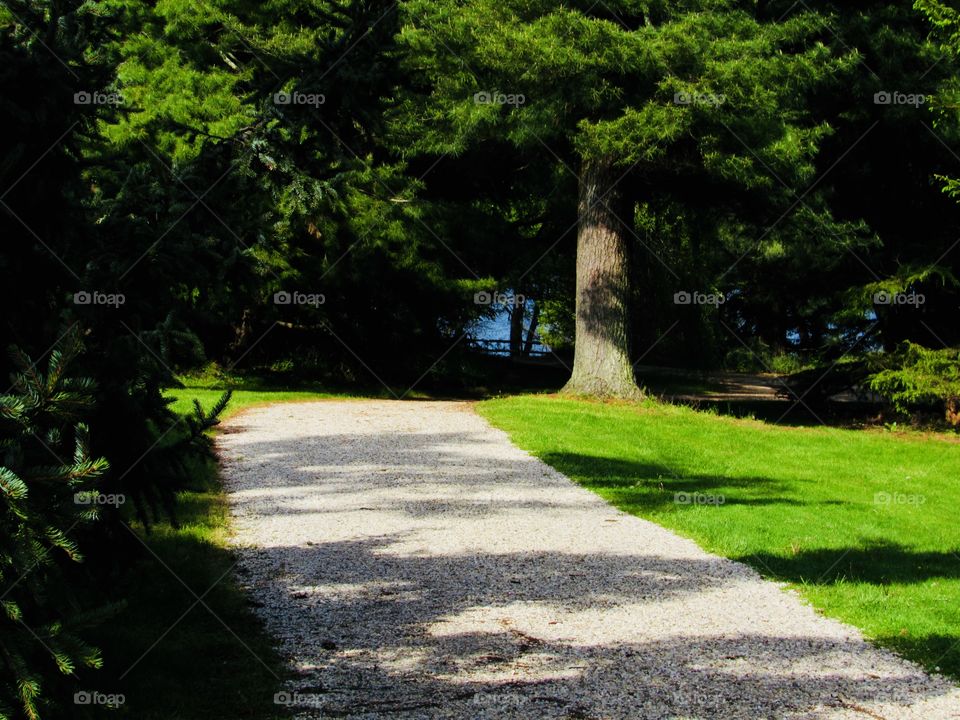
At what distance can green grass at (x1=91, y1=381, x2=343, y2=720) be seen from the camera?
433 cm

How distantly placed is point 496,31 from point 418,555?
10198mm

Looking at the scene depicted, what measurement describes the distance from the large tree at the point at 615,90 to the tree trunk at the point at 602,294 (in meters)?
0.02

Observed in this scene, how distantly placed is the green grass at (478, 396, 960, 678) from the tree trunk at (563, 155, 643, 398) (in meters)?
0.94

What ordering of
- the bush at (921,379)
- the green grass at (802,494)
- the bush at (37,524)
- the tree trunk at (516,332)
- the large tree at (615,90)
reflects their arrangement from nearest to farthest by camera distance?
the bush at (37,524) → the green grass at (802,494) → the large tree at (615,90) → the bush at (921,379) → the tree trunk at (516,332)

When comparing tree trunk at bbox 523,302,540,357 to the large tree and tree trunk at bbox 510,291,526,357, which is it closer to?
tree trunk at bbox 510,291,526,357

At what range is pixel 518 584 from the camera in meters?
6.44

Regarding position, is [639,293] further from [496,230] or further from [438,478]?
[438,478]

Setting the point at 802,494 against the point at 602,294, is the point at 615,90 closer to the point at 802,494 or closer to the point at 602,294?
the point at 602,294

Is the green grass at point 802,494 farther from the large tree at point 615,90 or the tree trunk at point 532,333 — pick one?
the tree trunk at point 532,333

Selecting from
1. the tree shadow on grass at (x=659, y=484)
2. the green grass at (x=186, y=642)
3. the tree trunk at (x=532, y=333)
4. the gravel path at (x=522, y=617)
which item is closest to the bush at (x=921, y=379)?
the tree shadow on grass at (x=659, y=484)

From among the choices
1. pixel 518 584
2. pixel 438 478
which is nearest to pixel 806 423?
pixel 438 478

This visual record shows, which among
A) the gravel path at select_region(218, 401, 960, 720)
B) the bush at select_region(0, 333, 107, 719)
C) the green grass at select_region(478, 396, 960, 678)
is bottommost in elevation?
the gravel path at select_region(218, 401, 960, 720)

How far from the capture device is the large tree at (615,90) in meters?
14.6

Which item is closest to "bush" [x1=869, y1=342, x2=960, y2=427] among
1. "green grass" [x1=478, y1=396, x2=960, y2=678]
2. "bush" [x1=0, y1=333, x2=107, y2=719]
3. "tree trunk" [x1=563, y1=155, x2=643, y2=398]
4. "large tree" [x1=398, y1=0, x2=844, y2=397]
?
"green grass" [x1=478, y1=396, x2=960, y2=678]
